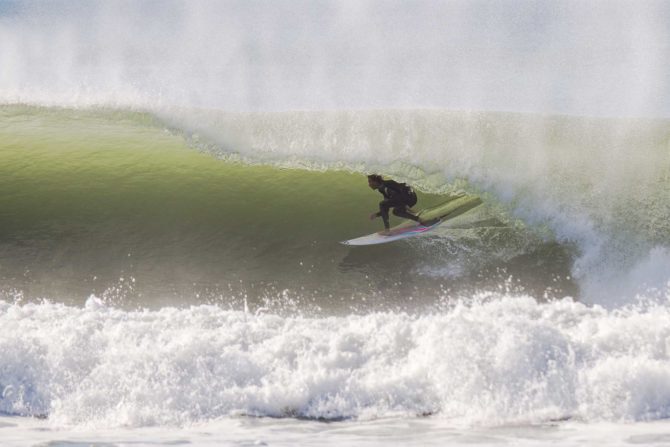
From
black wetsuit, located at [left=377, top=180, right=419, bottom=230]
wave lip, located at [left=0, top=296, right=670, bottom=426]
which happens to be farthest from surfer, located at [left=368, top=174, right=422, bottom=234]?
wave lip, located at [left=0, top=296, right=670, bottom=426]

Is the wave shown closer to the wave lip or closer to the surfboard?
the surfboard

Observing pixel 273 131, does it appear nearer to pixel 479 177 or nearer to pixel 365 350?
pixel 479 177

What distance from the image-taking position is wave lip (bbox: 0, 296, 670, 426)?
312 inches

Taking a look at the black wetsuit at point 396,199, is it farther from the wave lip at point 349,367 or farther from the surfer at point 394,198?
the wave lip at point 349,367

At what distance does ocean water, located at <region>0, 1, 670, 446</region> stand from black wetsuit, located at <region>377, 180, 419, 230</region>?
0.42m

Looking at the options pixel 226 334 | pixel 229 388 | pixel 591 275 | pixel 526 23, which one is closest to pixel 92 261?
pixel 226 334

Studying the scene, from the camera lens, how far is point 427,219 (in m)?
10.5

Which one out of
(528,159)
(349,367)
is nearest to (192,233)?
(349,367)

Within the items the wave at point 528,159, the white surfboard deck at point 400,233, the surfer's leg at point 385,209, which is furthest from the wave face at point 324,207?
the surfer's leg at point 385,209

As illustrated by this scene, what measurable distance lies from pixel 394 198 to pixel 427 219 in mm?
543

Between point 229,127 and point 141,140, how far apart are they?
54.5 inches

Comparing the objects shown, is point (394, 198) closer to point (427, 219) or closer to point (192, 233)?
point (427, 219)

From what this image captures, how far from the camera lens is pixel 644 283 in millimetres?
9727

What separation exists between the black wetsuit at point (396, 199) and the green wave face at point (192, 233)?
39 centimetres
